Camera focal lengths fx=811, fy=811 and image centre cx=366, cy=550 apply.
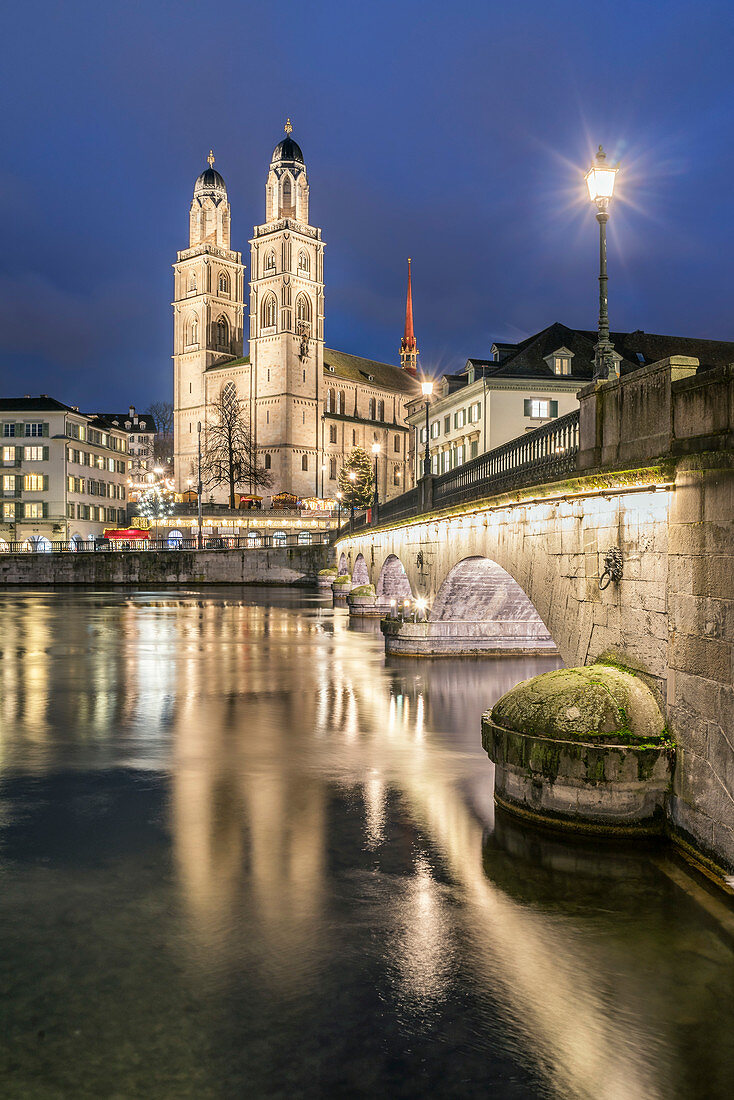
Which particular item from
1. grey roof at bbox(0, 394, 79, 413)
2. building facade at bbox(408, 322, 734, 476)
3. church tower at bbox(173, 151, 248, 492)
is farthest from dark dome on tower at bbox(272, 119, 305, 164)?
building facade at bbox(408, 322, 734, 476)

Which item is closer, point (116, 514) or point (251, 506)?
point (116, 514)

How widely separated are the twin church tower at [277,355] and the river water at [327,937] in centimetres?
10897

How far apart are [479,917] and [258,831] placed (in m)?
3.53

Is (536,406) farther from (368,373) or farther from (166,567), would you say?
(368,373)

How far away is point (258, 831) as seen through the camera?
10609 millimetres

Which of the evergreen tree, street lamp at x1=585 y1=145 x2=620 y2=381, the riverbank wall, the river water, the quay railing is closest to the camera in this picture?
the river water

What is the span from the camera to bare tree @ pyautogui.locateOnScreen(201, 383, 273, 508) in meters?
122

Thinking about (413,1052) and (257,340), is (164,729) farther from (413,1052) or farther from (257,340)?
(257,340)

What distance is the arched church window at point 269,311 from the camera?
131 metres

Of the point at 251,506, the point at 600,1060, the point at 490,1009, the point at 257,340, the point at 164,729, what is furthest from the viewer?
the point at 257,340

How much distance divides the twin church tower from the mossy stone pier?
111m

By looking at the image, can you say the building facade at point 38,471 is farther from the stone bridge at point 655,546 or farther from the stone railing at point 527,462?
the stone bridge at point 655,546

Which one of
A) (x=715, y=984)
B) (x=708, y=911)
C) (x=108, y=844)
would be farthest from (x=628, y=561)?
(x=108, y=844)

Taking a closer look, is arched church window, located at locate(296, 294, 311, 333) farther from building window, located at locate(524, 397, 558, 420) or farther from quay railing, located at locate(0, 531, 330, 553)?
building window, located at locate(524, 397, 558, 420)
